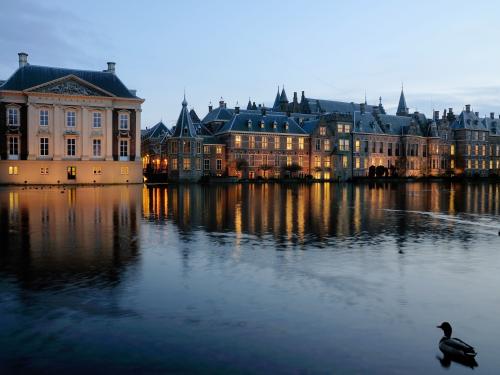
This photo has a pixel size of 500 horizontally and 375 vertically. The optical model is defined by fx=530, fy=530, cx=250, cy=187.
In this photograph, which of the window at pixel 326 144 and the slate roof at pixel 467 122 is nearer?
the window at pixel 326 144

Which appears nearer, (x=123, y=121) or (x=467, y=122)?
(x=123, y=121)

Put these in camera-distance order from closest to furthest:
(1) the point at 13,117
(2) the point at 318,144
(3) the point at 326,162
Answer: (1) the point at 13,117 → (2) the point at 318,144 → (3) the point at 326,162

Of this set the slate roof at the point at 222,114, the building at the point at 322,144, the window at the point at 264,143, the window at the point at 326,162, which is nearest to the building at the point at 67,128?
the building at the point at 322,144

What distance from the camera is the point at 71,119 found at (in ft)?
234

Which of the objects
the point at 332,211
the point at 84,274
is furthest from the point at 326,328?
the point at 332,211

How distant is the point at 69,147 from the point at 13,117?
25.6ft

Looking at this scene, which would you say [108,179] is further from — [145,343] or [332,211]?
[145,343]

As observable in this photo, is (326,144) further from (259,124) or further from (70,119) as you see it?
(70,119)

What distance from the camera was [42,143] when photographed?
70375 millimetres

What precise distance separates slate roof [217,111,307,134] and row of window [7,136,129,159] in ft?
68.4

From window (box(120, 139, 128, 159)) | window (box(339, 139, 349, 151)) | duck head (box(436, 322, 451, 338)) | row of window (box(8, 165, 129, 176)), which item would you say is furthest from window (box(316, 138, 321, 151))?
duck head (box(436, 322, 451, 338))

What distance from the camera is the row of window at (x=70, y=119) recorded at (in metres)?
68.7

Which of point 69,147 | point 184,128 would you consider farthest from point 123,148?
point 184,128

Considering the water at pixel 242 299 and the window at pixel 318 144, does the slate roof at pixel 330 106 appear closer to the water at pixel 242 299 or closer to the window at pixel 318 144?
the window at pixel 318 144
